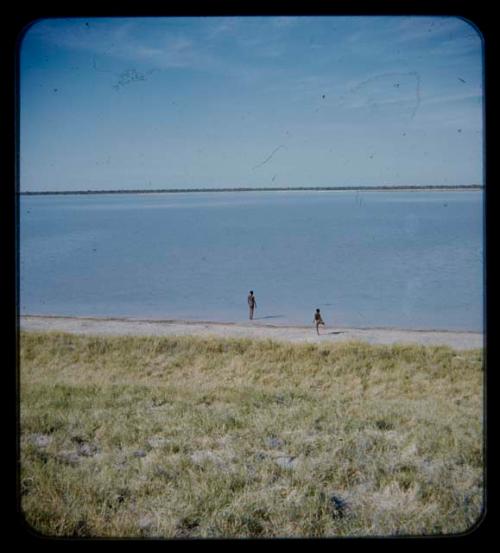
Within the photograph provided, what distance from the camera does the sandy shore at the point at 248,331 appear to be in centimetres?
838

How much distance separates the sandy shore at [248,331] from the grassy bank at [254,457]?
2019 mm

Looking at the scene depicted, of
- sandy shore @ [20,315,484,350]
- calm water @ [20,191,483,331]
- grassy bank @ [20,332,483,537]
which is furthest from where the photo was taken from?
calm water @ [20,191,483,331]

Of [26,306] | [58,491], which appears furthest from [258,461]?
[26,306]

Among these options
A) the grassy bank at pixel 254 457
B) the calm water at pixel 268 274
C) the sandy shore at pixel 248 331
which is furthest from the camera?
the calm water at pixel 268 274

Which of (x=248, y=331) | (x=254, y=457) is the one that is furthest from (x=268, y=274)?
(x=254, y=457)

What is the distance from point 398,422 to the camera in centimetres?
411

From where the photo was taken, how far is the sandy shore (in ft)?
27.5

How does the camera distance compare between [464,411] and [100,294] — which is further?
[100,294]

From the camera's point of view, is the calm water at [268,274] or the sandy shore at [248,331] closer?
the sandy shore at [248,331]

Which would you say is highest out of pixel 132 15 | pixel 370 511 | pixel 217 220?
pixel 217 220

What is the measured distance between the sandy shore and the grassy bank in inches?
79.5

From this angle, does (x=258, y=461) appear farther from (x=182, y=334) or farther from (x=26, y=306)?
(x=26, y=306)

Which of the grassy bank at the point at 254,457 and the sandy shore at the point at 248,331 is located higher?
the sandy shore at the point at 248,331
